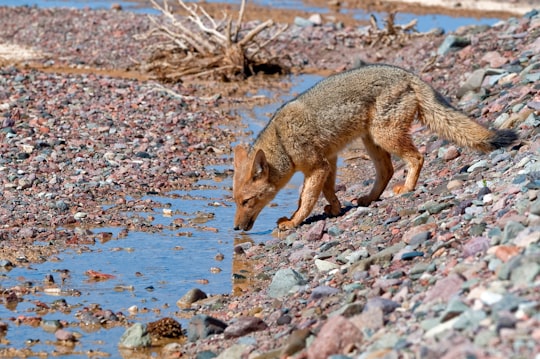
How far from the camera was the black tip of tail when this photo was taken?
905cm

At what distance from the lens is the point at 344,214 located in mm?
9750

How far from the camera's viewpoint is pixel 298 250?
8.72 meters

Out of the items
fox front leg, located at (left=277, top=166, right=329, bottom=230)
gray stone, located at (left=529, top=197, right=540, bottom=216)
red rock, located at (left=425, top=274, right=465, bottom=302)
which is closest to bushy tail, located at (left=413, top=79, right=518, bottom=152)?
fox front leg, located at (left=277, top=166, right=329, bottom=230)

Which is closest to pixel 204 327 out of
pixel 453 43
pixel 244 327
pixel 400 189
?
pixel 244 327

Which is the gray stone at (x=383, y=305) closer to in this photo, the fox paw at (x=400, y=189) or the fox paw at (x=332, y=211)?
the fox paw at (x=400, y=189)

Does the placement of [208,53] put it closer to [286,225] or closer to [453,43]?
[453,43]

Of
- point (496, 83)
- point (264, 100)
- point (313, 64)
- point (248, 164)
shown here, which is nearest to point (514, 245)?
point (248, 164)

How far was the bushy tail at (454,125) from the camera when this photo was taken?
916cm

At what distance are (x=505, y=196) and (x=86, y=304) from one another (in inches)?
131

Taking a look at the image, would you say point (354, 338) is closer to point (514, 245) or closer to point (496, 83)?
point (514, 245)

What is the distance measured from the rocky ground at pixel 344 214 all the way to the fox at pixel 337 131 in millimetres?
353

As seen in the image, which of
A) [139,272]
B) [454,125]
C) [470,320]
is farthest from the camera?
[454,125]

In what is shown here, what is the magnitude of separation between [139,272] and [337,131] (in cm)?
250

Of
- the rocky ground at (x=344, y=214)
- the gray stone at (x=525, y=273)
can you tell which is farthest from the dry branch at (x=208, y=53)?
the gray stone at (x=525, y=273)
